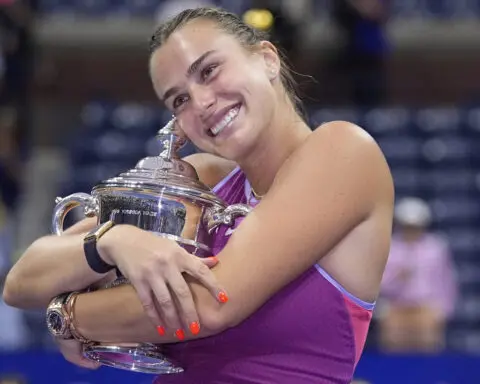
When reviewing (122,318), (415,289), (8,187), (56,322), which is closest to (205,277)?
(122,318)

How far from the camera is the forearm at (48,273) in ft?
5.07

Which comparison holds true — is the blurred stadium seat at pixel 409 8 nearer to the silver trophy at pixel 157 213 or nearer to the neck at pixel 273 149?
the neck at pixel 273 149

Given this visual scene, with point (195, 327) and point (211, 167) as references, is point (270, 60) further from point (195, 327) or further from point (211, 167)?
point (195, 327)

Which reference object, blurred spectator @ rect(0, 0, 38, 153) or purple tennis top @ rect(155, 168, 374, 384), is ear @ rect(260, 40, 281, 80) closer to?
purple tennis top @ rect(155, 168, 374, 384)

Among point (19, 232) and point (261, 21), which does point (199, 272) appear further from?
point (19, 232)

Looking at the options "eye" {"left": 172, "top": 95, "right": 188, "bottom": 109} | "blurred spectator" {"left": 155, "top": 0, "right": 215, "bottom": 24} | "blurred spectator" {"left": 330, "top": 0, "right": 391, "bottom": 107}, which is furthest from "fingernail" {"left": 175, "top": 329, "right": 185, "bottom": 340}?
"blurred spectator" {"left": 155, "top": 0, "right": 215, "bottom": 24}

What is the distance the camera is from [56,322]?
1.57 m

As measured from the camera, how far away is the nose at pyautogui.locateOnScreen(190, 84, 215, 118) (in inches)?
63.6

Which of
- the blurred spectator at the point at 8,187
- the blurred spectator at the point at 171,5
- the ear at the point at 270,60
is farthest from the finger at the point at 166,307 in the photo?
the blurred spectator at the point at 171,5

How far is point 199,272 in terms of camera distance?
146 cm

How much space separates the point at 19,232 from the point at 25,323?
3.85 feet

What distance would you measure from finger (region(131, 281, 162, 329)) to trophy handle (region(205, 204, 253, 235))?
0.18 meters

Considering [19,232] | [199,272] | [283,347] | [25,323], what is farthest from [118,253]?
[19,232]

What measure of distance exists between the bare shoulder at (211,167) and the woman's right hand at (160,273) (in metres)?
0.42
